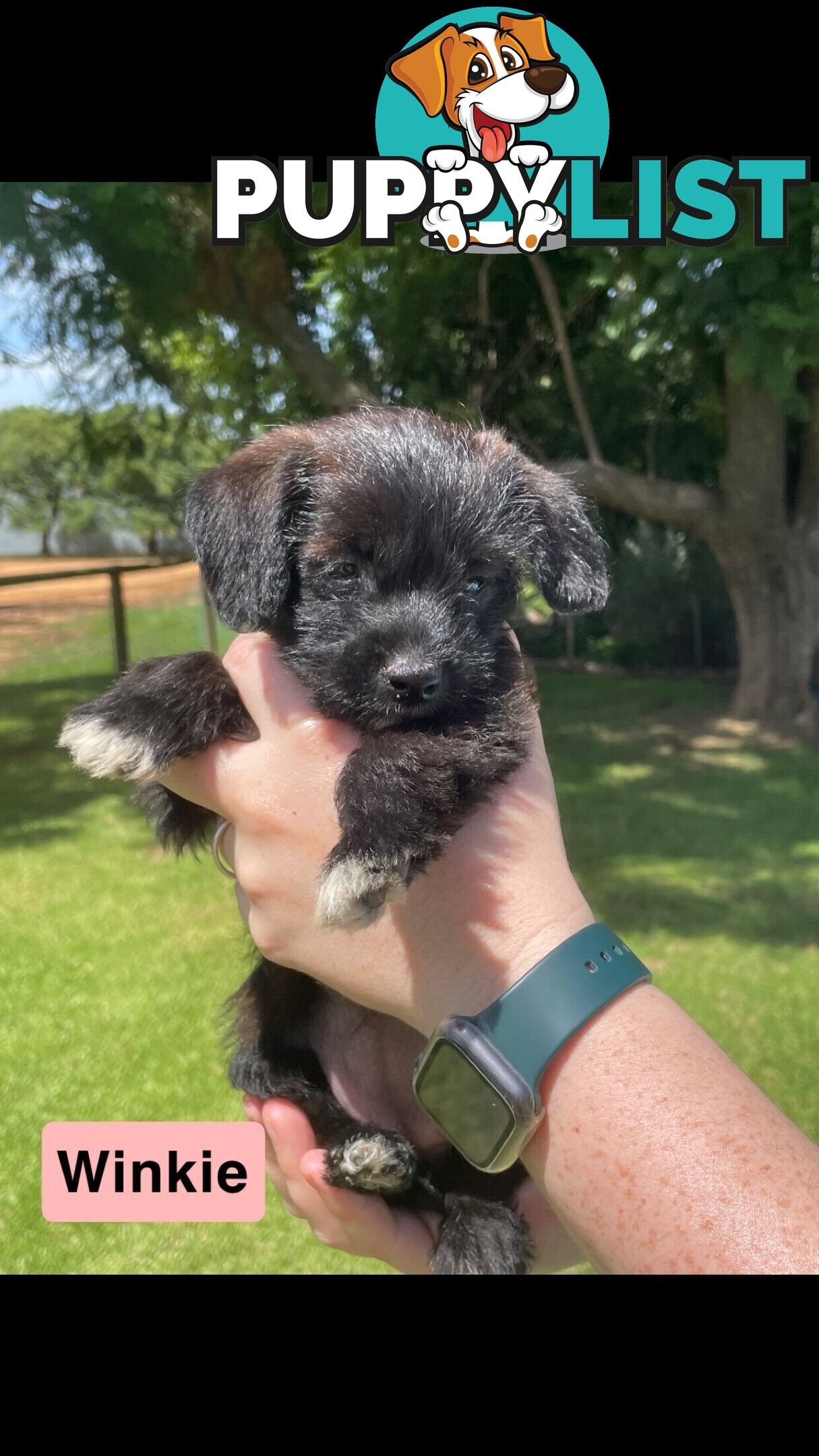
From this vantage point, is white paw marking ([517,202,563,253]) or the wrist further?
white paw marking ([517,202,563,253])

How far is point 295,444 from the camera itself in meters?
1.69

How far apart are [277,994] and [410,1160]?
405 millimetres

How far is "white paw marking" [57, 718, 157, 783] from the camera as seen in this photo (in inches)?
60.5

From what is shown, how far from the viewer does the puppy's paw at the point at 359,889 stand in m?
1.27

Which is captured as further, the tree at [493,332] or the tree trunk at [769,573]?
the tree trunk at [769,573]

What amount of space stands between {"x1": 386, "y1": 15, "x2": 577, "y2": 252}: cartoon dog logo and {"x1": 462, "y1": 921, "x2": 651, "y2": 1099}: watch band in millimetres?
1538

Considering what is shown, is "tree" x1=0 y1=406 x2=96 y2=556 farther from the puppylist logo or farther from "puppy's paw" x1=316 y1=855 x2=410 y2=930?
"puppy's paw" x1=316 y1=855 x2=410 y2=930

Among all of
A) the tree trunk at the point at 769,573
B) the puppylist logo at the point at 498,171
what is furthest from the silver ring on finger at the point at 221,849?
the tree trunk at the point at 769,573

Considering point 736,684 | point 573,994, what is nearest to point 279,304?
point 573,994

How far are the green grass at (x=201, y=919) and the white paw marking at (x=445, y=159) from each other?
3.71 feet

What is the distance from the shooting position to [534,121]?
1.89 meters

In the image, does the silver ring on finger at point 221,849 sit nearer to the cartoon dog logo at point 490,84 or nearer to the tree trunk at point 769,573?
the cartoon dog logo at point 490,84

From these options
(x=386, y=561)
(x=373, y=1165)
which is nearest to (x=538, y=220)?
(x=386, y=561)

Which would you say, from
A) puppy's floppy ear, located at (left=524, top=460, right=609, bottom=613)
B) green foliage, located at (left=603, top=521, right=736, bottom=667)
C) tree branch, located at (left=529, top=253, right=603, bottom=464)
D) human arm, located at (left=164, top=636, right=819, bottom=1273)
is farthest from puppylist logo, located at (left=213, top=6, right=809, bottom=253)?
green foliage, located at (left=603, top=521, right=736, bottom=667)
